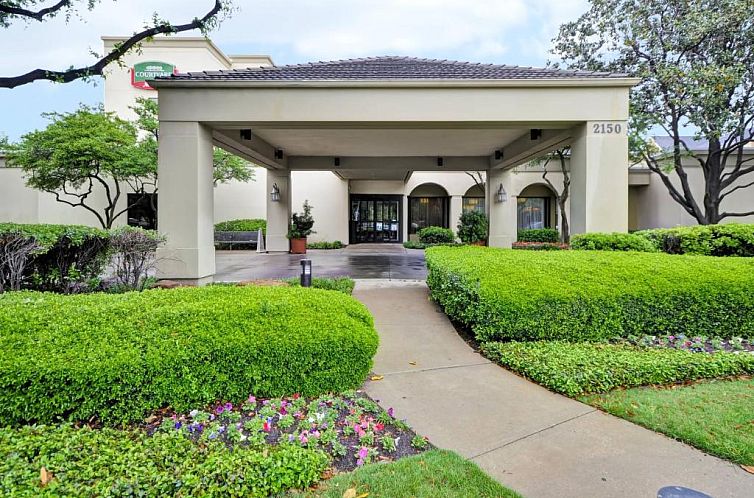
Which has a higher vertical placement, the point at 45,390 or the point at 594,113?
the point at 594,113

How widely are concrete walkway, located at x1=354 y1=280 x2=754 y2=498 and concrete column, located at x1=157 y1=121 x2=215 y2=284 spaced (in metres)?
4.79

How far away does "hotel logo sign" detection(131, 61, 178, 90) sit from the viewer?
23172mm

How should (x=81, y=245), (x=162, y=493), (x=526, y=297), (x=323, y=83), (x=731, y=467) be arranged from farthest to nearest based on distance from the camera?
(x=323, y=83) → (x=81, y=245) → (x=526, y=297) → (x=731, y=467) → (x=162, y=493)

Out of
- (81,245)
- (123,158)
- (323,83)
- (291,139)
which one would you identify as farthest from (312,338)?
(123,158)

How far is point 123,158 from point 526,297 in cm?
1631

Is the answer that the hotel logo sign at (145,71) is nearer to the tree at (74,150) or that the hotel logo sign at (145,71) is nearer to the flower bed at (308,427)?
the tree at (74,150)

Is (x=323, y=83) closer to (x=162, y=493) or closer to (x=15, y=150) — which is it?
(x=162, y=493)

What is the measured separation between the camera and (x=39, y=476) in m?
2.02

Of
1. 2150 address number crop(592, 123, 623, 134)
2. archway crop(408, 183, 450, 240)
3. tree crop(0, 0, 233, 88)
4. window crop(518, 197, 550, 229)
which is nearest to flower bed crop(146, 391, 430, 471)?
2150 address number crop(592, 123, 623, 134)

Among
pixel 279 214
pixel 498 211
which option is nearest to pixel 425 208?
pixel 498 211

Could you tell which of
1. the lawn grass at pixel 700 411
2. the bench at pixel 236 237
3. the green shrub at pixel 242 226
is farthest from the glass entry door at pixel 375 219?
the lawn grass at pixel 700 411

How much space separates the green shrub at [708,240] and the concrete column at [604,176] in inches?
25.1

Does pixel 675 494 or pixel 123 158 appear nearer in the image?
pixel 675 494

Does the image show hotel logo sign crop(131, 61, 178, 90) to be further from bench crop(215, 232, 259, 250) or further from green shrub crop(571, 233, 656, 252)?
green shrub crop(571, 233, 656, 252)
